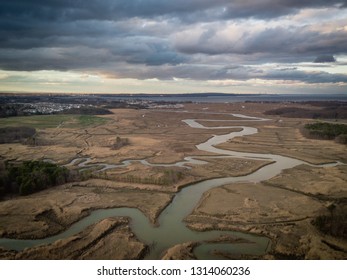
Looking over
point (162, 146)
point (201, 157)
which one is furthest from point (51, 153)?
point (201, 157)

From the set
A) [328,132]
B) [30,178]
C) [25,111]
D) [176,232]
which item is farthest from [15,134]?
[328,132]

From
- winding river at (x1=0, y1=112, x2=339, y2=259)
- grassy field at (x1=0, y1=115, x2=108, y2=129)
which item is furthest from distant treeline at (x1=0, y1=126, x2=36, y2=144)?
winding river at (x1=0, y1=112, x2=339, y2=259)

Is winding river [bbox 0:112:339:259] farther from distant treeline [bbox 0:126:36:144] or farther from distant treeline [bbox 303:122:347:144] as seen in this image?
distant treeline [bbox 0:126:36:144]

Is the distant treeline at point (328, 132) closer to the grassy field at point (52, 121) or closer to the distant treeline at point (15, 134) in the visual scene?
the grassy field at point (52, 121)

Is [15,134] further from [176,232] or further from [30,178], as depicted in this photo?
[176,232]

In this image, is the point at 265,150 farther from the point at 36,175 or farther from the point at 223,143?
the point at 36,175

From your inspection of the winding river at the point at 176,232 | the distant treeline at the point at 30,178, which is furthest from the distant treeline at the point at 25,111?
the winding river at the point at 176,232

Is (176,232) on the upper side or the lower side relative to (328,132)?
lower
